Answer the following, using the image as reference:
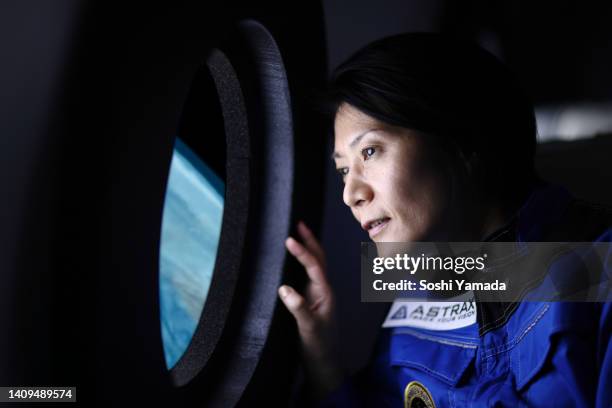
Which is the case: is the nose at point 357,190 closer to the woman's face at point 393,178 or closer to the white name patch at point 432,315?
the woman's face at point 393,178

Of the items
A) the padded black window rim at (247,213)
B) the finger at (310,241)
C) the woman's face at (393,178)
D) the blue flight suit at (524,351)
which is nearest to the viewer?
the blue flight suit at (524,351)

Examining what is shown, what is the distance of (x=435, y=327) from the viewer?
100 centimetres

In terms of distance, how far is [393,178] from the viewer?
87 centimetres

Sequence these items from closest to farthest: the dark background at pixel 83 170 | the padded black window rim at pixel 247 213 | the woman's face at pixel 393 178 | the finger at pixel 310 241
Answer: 1. the dark background at pixel 83 170
2. the woman's face at pixel 393 178
3. the padded black window rim at pixel 247 213
4. the finger at pixel 310 241

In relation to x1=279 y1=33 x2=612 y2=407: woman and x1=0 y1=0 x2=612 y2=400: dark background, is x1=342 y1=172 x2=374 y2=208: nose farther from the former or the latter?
x1=0 y1=0 x2=612 y2=400: dark background

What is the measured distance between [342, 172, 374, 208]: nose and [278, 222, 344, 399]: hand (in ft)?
0.72

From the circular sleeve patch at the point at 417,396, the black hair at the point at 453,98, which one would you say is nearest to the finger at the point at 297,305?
the circular sleeve patch at the point at 417,396

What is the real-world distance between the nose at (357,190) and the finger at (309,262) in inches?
8.7

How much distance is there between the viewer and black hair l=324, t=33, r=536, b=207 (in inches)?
33.4

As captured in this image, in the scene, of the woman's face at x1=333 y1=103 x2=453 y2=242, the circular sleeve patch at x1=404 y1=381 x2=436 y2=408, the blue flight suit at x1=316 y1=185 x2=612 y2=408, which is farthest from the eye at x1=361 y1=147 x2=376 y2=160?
the circular sleeve patch at x1=404 y1=381 x2=436 y2=408

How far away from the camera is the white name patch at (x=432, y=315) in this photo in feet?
3.07

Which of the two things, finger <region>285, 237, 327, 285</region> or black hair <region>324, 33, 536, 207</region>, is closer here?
black hair <region>324, 33, 536, 207</region>

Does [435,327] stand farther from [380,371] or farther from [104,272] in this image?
[104,272]

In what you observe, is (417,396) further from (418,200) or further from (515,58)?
(515,58)
